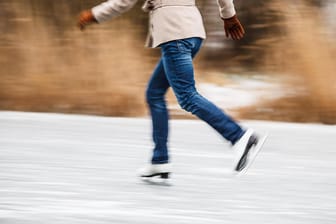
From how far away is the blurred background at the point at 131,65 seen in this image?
367 inches

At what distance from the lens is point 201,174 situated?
654 centimetres

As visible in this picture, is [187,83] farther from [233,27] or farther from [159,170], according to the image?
[159,170]

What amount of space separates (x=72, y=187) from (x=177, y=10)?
116 cm

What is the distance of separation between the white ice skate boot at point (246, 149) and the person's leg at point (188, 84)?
39mm

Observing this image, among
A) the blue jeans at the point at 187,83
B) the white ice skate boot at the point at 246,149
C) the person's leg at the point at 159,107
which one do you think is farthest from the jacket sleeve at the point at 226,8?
the white ice skate boot at the point at 246,149

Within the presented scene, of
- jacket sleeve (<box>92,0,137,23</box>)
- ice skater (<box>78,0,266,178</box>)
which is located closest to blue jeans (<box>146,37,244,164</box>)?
ice skater (<box>78,0,266,178</box>)

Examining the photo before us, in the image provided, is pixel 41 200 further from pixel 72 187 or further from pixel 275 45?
pixel 275 45

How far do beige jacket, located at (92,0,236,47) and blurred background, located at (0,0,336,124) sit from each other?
11.5 feet

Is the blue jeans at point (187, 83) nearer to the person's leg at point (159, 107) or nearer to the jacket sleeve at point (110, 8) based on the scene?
the person's leg at point (159, 107)

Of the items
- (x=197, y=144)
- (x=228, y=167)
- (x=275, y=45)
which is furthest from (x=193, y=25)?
(x=275, y=45)

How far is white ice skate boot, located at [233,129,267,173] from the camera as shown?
574 centimetres

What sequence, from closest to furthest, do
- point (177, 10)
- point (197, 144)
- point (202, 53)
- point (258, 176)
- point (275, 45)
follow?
point (177, 10) < point (258, 176) < point (197, 144) < point (275, 45) < point (202, 53)

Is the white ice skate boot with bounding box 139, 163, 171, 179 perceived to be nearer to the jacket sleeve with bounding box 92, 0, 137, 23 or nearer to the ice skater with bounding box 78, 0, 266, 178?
the ice skater with bounding box 78, 0, 266, 178

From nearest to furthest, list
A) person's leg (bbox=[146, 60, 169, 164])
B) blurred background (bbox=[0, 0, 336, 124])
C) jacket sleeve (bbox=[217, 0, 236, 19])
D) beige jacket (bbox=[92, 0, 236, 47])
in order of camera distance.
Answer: beige jacket (bbox=[92, 0, 236, 47])
jacket sleeve (bbox=[217, 0, 236, 19])
person's leg (bbox=[146, 60, 169, 164])
blurred background (bbox=[0, 0, 336, 124])
